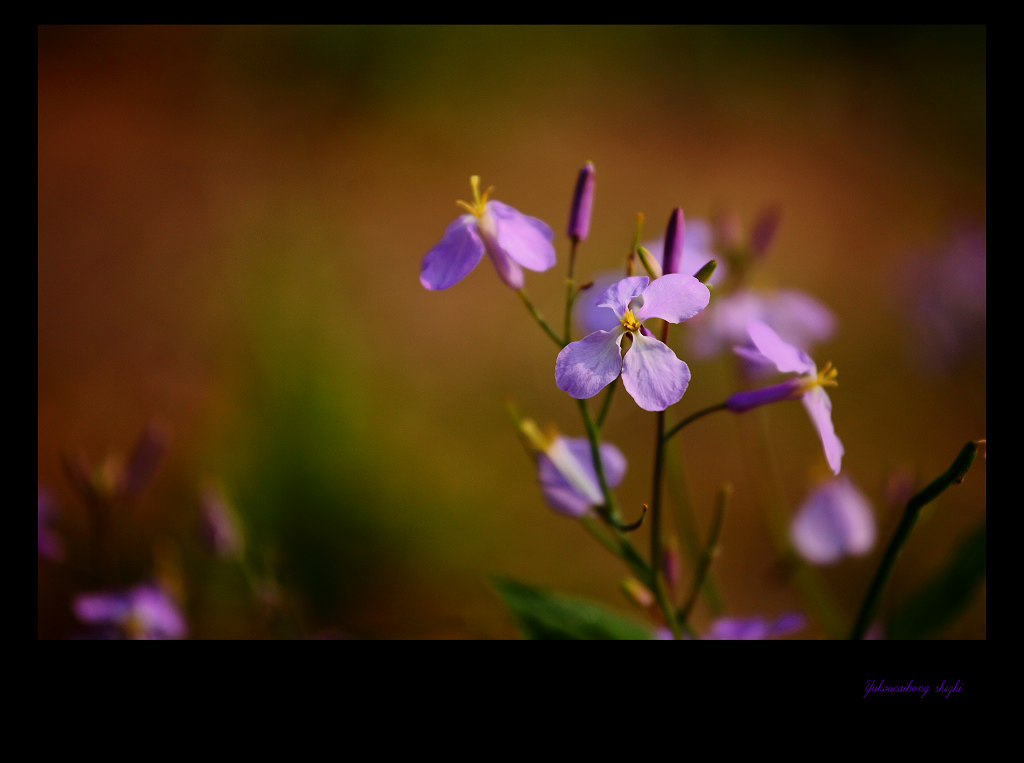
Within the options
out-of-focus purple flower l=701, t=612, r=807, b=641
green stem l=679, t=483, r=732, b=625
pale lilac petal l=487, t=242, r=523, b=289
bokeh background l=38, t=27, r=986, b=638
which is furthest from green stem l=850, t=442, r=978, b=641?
pale lilac petal l=487, t=242, r=523, b=289

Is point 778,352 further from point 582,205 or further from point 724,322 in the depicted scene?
point 724,322

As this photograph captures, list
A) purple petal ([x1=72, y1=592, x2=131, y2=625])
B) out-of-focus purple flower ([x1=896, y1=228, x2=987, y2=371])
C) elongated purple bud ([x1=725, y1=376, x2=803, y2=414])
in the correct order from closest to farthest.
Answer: elongated purple bud ([x1=725, y1=376, x2=803, y2=414]), purple petal ([x1=72, y1=592, x2=131, y2=625]), out-of-focus purple flower ([x1=896, y1=228, x2=987, y2=371])

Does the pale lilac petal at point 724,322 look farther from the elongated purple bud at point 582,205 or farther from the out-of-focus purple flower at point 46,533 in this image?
the out-of-focus purple flower at point 46,533

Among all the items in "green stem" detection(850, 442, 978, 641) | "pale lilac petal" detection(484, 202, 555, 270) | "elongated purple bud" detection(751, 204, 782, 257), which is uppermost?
"elongated purple bud" detection(751, 204, 782, 257)

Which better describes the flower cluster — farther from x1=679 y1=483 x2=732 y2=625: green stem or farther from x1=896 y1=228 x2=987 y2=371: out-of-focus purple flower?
x1=896 y1=228 x2=987 y2=371: out-of-focus purple flower
